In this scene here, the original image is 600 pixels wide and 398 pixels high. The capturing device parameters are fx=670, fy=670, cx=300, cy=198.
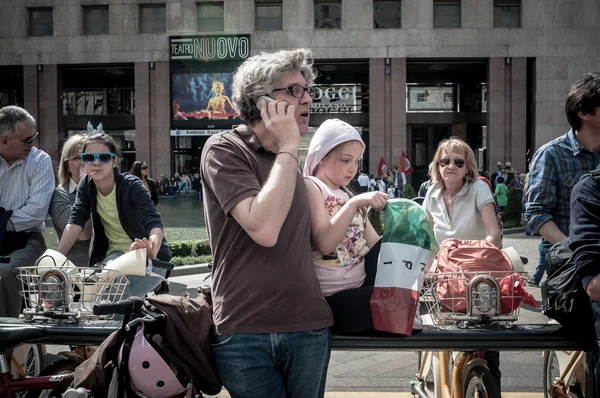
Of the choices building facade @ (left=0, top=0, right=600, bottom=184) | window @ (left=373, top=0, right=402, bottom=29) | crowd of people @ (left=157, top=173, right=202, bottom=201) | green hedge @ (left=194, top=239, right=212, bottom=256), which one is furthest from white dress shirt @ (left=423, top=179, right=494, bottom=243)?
window @ (left=373, top=0, right=402, bottom=29)

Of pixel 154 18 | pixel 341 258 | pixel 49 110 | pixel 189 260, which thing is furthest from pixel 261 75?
pixel 49 110

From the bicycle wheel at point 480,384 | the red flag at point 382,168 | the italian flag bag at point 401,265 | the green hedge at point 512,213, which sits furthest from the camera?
the red flag at point 382,168

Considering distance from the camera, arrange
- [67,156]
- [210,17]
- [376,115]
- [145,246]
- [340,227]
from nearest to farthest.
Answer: [340,227]
[145,246]
[67,156]
[376,115]
[210,17]

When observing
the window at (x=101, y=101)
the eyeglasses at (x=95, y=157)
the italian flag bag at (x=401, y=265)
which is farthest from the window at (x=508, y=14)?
the italian flag bag at (x=401, y=265)

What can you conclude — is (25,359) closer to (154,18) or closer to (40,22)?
(154,18)

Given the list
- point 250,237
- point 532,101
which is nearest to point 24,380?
point 250,237

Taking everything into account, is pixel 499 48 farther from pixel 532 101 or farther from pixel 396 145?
pixel 396 145

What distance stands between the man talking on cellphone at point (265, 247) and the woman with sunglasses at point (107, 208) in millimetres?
2052

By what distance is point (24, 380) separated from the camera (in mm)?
3232

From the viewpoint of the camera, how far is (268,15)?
42.4 metres

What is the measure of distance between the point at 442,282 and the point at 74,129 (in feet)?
153

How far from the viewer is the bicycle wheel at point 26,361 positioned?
14.2ft

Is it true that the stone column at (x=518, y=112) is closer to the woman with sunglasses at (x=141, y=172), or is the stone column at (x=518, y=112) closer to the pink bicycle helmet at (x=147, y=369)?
the woman with sunglasses at (x=141, y=172)

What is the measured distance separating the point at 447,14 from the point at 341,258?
1636 inches
